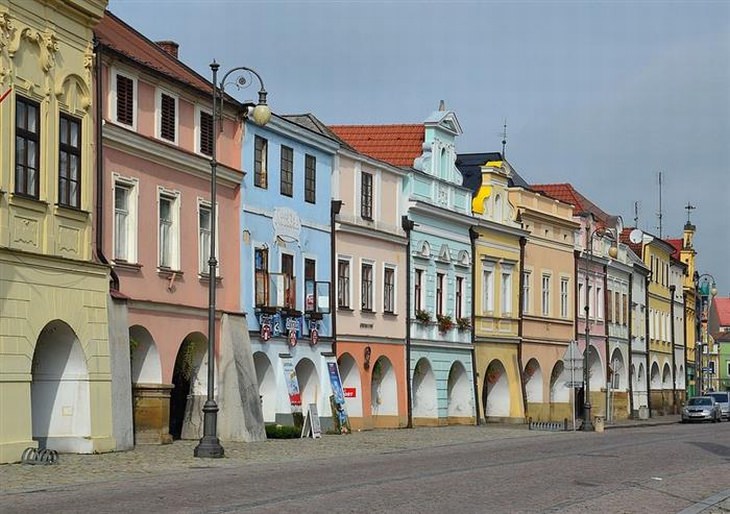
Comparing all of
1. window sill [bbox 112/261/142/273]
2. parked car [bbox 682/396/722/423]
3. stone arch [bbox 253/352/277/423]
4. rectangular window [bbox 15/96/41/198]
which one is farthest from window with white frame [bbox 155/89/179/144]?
parked car [bbox 682/396/722/423]

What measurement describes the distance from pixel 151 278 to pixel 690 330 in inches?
2966

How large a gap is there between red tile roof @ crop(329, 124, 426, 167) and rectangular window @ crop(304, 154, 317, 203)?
8541 millimetres

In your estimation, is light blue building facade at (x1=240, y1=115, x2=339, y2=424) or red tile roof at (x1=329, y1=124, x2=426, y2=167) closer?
light blue building facade at (x1=240, y1=115, x2=339, y2=424)

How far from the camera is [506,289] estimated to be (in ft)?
202

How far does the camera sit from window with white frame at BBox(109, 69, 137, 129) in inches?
1324

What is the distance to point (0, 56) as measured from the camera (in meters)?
28.3

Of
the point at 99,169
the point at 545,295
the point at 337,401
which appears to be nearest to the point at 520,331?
the point at 545,295

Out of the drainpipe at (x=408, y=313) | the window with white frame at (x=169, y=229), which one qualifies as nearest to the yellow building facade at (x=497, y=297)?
the drainpipe at (x=408, y=313)

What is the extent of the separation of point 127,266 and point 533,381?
33.7 metres

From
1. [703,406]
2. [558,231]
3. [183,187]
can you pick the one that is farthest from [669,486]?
[703,406]

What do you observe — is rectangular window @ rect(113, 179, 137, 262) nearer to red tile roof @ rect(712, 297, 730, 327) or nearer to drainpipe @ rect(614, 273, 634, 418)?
drainpipe @ rect(614, 273, 634, 418)

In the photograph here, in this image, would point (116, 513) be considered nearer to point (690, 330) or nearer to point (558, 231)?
point (558, 231)

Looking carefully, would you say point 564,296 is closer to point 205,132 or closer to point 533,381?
point 533,381

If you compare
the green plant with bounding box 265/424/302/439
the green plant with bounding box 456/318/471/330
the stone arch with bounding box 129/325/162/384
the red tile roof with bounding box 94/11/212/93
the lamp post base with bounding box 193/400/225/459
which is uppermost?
the red tile roof with bounding box 94/11/212/93
